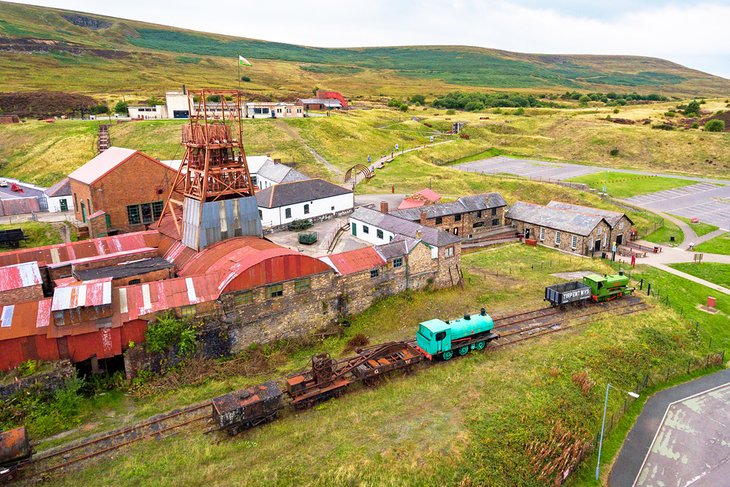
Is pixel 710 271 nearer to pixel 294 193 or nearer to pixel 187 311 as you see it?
pixel 294 193

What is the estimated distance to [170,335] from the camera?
26.0 metres

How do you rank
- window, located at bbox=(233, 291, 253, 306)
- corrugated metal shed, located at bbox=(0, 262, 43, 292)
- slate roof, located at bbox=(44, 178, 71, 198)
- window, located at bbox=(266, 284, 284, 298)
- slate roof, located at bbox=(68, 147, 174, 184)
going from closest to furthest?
1. corrugated metal shed, located at bbox=(0, 262, 43, 292)
2. window, located at bbox=(233, 291, 253, 306)
3. window, located at bbox=(266, 284, 284, 298)
4. slate roof, located at bbox=(68, 147, 174, 184)
5. slate roof, located at bbox=(44, 178, 71, 198)

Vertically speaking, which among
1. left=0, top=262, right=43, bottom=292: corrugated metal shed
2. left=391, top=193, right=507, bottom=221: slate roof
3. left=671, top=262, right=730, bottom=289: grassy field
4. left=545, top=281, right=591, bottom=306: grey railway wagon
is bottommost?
left=671, top=262, right=730, bottom=289: grassy field

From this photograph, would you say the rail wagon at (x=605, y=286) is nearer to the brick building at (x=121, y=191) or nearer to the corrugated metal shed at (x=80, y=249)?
the corrugated metal shed at (x=80, y=249)

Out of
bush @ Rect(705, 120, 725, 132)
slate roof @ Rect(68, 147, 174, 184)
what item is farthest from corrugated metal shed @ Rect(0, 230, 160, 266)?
bush @ Rect(705, 120, 725, 132)

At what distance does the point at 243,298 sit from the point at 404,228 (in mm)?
19122

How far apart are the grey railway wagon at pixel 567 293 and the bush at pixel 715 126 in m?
99.2

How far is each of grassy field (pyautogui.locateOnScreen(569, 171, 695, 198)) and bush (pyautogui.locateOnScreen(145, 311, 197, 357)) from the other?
7073cm

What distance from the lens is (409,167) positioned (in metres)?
86.3

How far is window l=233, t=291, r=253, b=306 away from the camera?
28.2 m

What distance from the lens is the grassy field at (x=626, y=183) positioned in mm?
76906

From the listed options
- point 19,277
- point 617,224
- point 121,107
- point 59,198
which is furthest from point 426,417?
point 121,107

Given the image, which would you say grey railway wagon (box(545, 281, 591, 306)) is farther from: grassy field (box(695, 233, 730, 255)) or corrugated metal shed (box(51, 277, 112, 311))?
corrugated metal shed (box(51, 277, 112, 311))

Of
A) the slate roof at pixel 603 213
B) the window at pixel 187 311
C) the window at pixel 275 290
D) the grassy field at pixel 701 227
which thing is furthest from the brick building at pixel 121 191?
the grassy field at pixel 701 227
